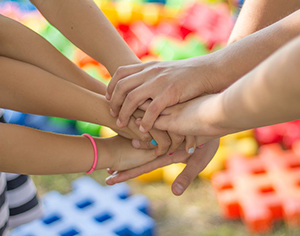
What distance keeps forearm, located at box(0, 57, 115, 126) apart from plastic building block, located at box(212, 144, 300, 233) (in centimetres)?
65

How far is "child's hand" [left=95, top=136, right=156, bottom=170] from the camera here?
1097mm

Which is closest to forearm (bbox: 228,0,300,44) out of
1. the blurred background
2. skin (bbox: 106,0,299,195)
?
skin (bbox: 106,0,299,195)

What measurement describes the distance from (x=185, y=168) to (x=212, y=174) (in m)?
0.58

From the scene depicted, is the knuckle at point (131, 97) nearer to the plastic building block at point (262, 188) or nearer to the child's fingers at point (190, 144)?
the child's fingers at point (190, 144)

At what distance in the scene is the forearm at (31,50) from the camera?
1.00m

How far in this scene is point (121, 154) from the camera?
1.12m

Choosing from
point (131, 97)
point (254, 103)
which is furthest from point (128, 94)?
point (254, 103)

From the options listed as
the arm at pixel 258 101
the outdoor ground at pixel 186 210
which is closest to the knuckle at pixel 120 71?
the arm at pixel 258 101

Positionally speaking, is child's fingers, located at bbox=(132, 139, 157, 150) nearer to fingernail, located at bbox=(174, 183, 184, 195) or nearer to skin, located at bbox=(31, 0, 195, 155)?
skin, located at bbox=(31, 0, 195, 155)

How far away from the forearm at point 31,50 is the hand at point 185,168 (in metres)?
0.26

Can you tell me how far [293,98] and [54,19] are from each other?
2.37 ft

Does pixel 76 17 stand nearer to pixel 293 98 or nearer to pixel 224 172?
pixel 293 98

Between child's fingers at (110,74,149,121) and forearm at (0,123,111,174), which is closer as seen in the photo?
forearm at (0,123,111,174)

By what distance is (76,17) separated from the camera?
1.13 m
